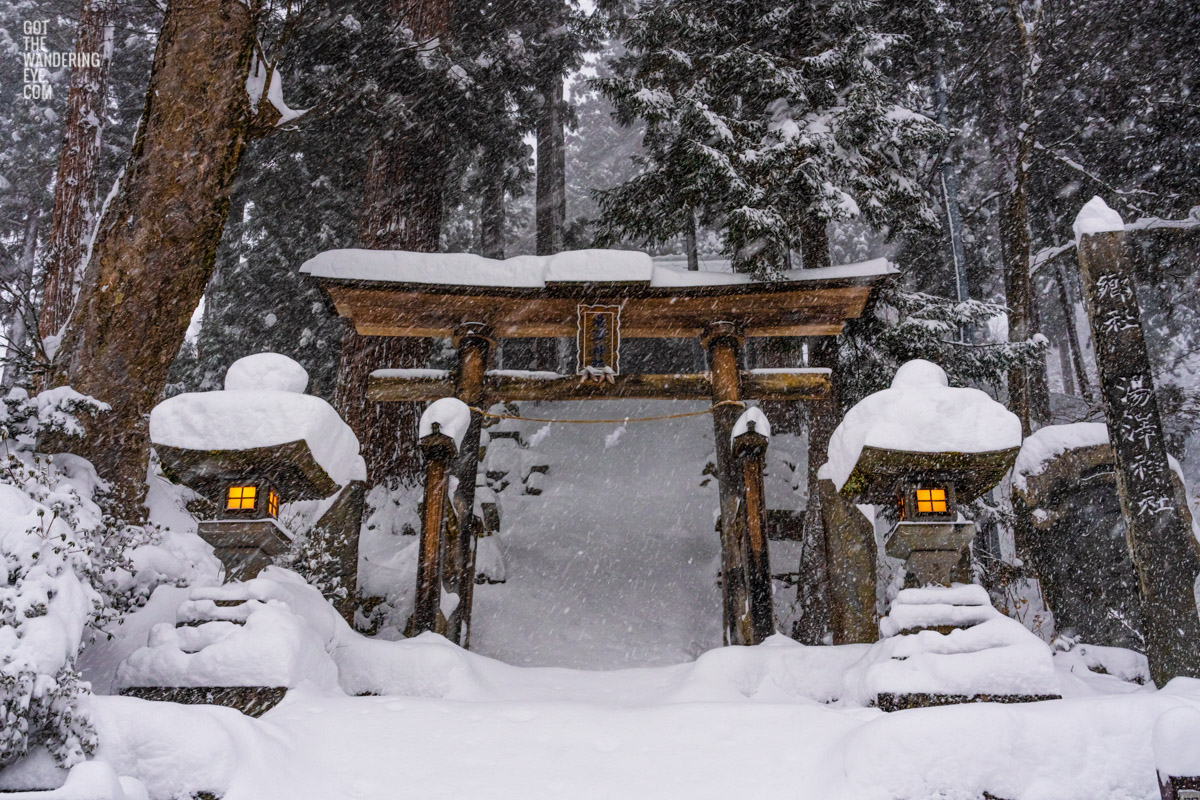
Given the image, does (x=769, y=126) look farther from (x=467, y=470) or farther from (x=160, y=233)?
(x=160, y=233)

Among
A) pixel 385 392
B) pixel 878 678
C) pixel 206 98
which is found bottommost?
pixel 878 678

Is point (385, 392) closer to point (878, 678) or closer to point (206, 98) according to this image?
point (206, 98)

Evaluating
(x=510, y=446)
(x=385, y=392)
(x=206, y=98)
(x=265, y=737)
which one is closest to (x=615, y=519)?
(x=510, y=446)

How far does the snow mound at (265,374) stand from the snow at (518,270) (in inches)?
100

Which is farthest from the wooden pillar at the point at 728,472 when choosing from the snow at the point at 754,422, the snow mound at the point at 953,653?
the snow mound at the point at 953,653

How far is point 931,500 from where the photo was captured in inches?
216

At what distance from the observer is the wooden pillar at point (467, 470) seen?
7395mm

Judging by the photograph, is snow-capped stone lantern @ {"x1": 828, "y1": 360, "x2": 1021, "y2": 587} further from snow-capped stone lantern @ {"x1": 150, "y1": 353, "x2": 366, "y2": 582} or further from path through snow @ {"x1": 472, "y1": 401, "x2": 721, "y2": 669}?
path through snow @ {"x1": 472, "y1": 401, "x2": 721, "y2": 669}

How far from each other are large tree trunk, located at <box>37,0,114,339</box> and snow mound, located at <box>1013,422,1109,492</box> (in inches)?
439

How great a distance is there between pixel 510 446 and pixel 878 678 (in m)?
11.4

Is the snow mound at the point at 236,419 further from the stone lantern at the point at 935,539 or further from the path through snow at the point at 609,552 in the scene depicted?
the path through snow at the point at 609,552

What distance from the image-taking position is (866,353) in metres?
9.91

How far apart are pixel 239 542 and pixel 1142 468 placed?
667 cm

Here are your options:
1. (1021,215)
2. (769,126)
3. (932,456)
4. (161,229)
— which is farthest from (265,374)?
(1021,215)
